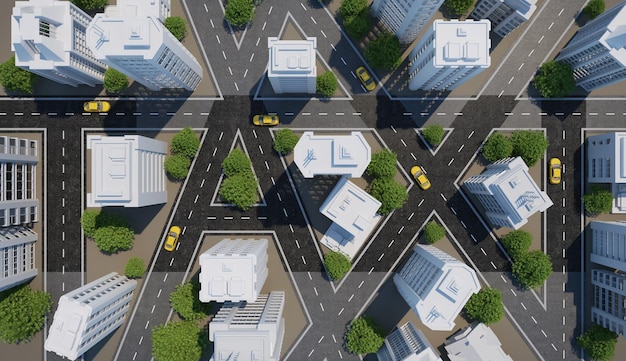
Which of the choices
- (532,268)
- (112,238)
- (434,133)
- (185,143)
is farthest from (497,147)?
(112,238)

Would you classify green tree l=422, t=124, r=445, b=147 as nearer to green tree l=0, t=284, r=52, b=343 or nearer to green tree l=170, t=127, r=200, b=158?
green tree l=170, t=127, r=200, b=158

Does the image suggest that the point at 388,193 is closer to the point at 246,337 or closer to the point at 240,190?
the point at 240,190

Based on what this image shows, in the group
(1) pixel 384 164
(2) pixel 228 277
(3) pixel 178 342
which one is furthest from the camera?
(1) pixel 384 164

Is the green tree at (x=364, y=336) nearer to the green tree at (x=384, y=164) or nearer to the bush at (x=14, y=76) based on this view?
the green tree at (x=384, y=164)

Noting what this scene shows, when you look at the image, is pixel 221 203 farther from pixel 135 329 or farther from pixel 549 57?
pixel 549 57

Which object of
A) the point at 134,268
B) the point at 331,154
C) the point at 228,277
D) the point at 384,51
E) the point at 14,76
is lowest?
the point at 134,268

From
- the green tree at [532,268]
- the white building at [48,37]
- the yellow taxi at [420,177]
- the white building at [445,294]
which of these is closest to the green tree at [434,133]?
the yellow taxi at [420,177]

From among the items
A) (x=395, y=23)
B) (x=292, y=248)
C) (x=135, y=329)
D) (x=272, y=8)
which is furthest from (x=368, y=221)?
(x=135, y=329)
